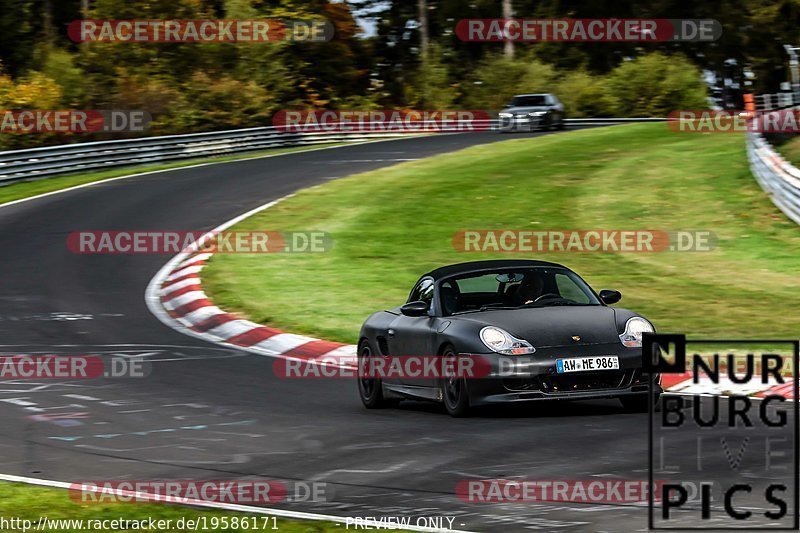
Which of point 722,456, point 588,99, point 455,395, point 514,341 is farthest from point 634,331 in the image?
point 588,99

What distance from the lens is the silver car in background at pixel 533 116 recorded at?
44750 mm

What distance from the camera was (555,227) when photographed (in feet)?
73.9

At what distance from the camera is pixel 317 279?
19.1m

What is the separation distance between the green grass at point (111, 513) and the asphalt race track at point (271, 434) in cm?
40

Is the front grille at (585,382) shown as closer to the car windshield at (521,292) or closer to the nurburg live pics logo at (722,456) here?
the nurburg live pics logo at (722,456)

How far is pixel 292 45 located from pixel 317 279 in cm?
4490

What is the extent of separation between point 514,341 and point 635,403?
Answer: 102 centimetres

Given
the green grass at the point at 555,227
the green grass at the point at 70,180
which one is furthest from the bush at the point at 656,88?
the green grass at the point at 555,227

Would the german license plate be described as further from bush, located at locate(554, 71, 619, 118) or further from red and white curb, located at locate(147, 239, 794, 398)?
bush, located at locate(554, 71, 619, 118)

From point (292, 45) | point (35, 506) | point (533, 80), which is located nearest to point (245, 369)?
point (35, 506)

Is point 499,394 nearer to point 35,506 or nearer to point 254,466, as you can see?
point 254,466

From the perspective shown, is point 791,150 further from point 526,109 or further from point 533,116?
point 526,109

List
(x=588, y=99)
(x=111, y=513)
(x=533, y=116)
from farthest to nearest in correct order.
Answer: (x=588, y=99) < (x=533, y=116) < (x=111, y=513)

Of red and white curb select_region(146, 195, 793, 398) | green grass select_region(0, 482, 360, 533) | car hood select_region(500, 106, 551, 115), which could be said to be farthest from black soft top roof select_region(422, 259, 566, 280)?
car hood select_region(500, 106, 551, 115)
